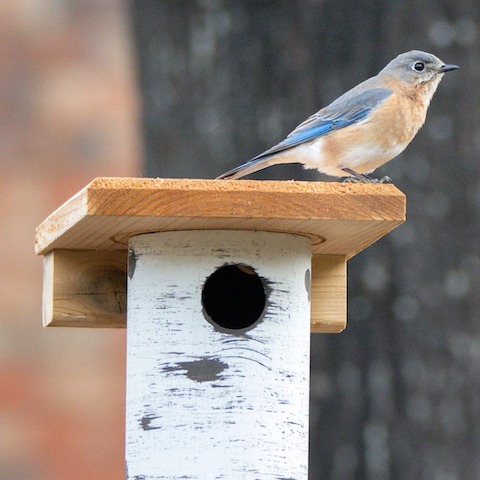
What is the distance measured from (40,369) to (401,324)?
2184mm

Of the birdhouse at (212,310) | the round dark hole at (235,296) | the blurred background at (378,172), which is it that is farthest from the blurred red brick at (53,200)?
the birdhouse at (212,310)

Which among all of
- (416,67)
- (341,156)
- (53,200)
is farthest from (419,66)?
(53,200)

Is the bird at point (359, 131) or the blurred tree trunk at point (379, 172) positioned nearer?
the bird at point (359, 131)

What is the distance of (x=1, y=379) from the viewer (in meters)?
6.14

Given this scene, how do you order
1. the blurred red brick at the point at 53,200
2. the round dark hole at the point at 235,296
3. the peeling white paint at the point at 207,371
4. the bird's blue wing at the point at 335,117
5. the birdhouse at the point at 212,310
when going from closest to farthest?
the birdhouse at the point at 212,310, the peeling white paint at the point at 207,371, the round dark hole at the point at 235,296, the bird's blue wing at the point at 335,117, the blurred red brick at the point at 53,200

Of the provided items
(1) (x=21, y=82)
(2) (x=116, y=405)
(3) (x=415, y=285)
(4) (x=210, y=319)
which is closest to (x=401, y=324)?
(3) (x=415, y=285)

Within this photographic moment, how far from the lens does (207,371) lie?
136 inches

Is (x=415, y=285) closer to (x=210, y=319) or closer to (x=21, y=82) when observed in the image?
(x=210, y=319)

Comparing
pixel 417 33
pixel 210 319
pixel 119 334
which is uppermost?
pixel 417 33

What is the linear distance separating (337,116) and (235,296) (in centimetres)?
74

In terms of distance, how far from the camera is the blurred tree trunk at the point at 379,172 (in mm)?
4516

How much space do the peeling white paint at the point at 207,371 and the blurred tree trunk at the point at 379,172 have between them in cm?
99

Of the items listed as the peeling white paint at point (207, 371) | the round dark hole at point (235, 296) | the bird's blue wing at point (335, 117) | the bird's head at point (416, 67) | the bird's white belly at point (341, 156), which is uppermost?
the bird's head at point (416, 67)

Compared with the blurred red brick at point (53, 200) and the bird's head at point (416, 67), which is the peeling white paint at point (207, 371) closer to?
the bird's head at point (416, 67)
